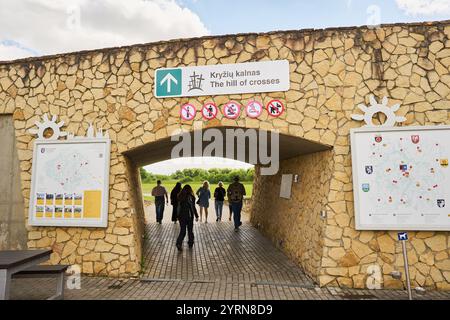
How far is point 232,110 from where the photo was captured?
220 inches

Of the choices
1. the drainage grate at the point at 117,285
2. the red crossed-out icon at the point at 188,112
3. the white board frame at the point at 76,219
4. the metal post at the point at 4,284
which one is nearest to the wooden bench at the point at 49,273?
the metal post at the point at 4,284

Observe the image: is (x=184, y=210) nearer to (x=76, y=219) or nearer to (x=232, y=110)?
(x=76, y=219)

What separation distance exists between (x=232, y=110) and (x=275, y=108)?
0.87 meters

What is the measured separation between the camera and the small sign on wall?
7.48 meters

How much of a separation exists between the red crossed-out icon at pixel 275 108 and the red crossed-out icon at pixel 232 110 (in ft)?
2.06

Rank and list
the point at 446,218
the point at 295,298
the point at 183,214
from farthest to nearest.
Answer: the point at 183,214, the point at 446,218, the point at 295,298

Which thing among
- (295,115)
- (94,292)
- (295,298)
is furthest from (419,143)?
(94,292)

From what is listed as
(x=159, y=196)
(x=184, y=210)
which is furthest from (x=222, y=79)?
(x=159, y=196)

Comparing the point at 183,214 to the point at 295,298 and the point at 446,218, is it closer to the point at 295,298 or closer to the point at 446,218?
the point at 295,298

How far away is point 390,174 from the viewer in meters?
5.05

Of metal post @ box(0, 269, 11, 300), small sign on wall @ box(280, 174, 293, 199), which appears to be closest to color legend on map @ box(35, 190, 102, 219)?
metal post @ box(0, 269, 11, 300)

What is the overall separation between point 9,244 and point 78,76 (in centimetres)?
408

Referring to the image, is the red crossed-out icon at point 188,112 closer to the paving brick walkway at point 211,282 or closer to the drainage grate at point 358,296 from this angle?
the paving brick walkway at point 211,282

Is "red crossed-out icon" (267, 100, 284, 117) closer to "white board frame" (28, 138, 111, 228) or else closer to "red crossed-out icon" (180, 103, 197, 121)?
"red crossed-out icon" (180, 103, 197, 121)
